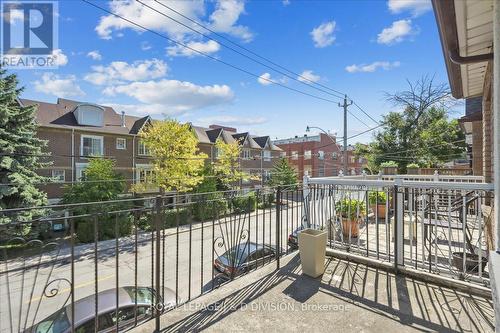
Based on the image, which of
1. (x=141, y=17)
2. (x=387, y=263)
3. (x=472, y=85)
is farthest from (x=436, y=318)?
(x=141, y=17)

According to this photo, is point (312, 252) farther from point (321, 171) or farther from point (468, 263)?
point (321, 171)

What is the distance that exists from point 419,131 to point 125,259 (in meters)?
21.2

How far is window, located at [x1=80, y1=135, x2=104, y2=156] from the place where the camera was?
60.8ft

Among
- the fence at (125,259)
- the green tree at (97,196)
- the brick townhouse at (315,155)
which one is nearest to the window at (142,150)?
the green tree at (97,196)

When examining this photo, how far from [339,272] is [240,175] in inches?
810

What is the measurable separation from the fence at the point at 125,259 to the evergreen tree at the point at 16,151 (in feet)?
4.84

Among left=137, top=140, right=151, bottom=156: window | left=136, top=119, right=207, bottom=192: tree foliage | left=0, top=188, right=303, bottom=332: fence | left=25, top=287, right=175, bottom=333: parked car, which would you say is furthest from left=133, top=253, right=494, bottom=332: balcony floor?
left=137, top=140, right=151, bottom=156: window

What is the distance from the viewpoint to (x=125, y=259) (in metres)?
11.8

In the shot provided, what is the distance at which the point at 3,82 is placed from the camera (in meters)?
12.5

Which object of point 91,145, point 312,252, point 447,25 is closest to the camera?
point 447,25

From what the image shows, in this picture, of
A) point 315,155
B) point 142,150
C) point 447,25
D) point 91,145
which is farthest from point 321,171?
point 447,25

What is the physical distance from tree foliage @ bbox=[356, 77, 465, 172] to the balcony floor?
57.5ft

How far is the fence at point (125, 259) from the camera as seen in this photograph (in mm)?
2180

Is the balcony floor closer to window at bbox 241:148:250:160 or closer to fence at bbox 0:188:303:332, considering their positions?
fence at bbox 0:188:303:332
